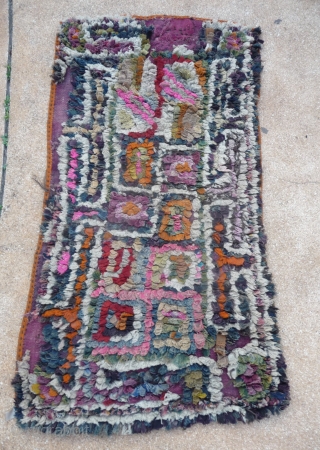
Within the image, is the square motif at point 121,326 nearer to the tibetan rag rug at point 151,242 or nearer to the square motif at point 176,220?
the tibetan rag rug at point 151,242

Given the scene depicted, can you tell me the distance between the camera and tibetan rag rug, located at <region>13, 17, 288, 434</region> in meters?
0.96

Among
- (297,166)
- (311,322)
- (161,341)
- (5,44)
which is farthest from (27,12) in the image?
(311,322)

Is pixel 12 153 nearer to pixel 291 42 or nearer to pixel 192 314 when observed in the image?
pixel 192 314

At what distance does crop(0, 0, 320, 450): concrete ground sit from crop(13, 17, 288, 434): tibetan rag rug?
0.13ft

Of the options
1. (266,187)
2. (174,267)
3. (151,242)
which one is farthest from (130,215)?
(266,187)

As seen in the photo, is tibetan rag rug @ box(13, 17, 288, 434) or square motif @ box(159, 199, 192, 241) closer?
tibetan rag rug @ box(13, 17, 288, 434)

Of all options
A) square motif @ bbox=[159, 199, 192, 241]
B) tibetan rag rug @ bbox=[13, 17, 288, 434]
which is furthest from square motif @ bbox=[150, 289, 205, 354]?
square motif @ bbox=[159, 199, 192, 241]

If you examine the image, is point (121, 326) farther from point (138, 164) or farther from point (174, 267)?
point (138, 164)

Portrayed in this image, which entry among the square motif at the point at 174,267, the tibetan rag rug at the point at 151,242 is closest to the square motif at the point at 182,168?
the tibetan rag rug at the point at 151,242

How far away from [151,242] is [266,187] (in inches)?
16.1

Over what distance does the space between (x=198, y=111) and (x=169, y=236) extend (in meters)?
0.43

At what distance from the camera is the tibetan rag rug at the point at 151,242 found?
957mm

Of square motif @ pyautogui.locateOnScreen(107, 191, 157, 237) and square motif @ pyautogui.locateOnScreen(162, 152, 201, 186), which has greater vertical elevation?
square motif @ pyautogui.locateOnScreen(162, 152, 201, 186)

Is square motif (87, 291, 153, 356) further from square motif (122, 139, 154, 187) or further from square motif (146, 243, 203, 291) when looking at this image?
square motif (122, 139, 154, 187)
